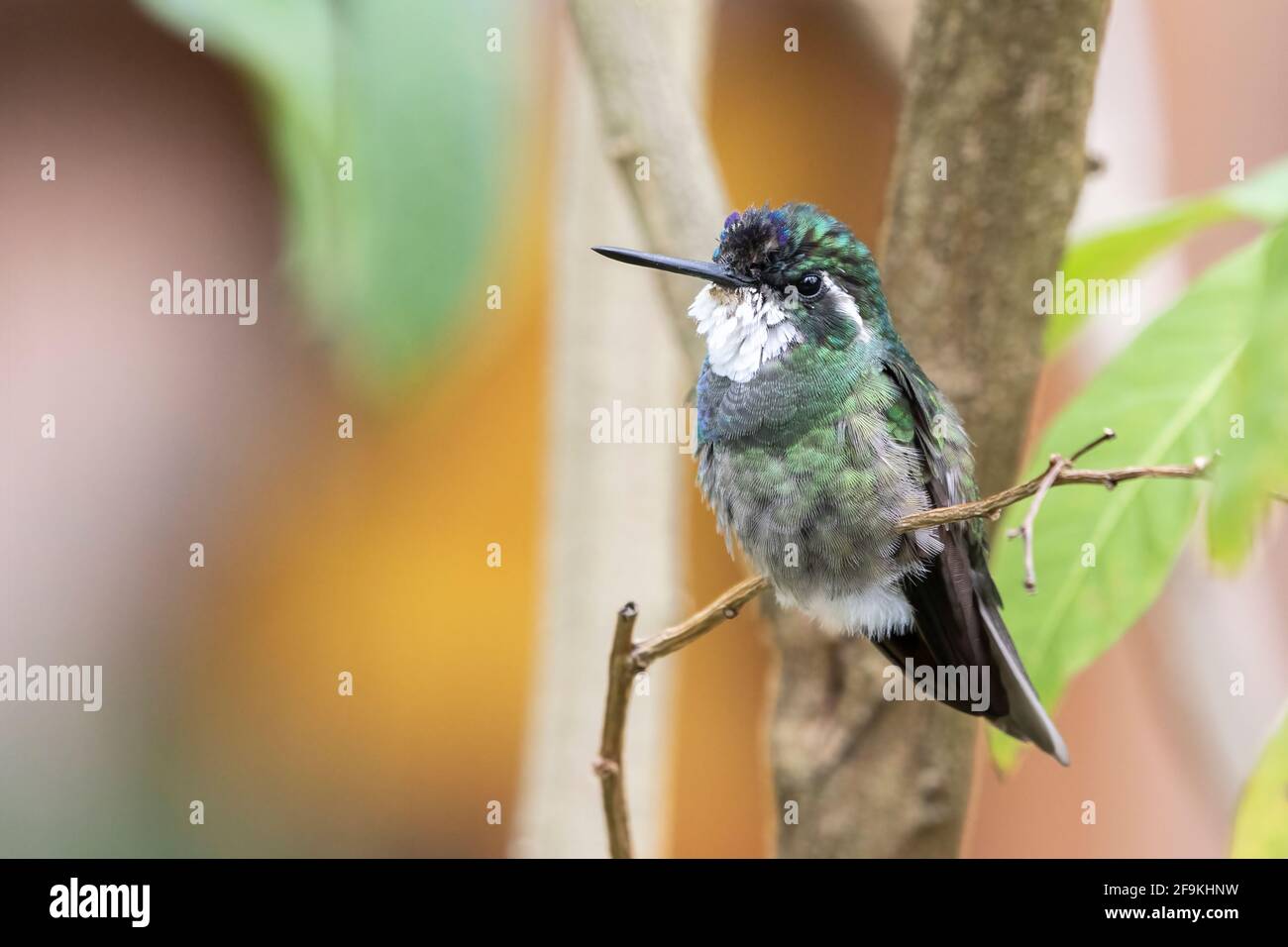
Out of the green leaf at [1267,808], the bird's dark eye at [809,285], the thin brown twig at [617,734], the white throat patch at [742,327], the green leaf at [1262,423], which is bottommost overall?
the green leaf at [1267,808]

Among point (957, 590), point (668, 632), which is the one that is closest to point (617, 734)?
point (668, 632)

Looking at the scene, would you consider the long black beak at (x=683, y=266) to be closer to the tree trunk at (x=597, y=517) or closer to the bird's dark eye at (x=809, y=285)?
the bird's dark eye at (x=809, y=285)

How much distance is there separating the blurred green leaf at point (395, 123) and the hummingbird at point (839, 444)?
0.53 ft

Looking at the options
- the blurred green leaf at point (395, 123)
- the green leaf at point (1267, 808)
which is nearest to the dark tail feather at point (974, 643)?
the green leaf at point (1267, 808)

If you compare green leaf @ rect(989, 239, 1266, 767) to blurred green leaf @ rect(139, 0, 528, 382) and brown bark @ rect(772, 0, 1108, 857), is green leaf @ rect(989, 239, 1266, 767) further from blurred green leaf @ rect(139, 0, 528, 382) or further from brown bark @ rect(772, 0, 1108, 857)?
blurred green leaf @ rect(139, 0, 528, 382)

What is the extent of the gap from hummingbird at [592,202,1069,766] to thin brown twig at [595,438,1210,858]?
0.70 feet

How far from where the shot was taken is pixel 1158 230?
111 centimetres

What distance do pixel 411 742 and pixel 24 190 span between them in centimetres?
136

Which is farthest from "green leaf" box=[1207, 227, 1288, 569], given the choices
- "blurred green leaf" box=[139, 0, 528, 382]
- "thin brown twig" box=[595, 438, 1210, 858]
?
"blurred green leaf" box=[139, 0, 528, 382]

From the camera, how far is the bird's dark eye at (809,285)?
3.33 ft

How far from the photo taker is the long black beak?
2.91ft

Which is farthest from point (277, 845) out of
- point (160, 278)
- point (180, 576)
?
point (160, 278)

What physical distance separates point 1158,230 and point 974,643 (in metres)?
0.43
